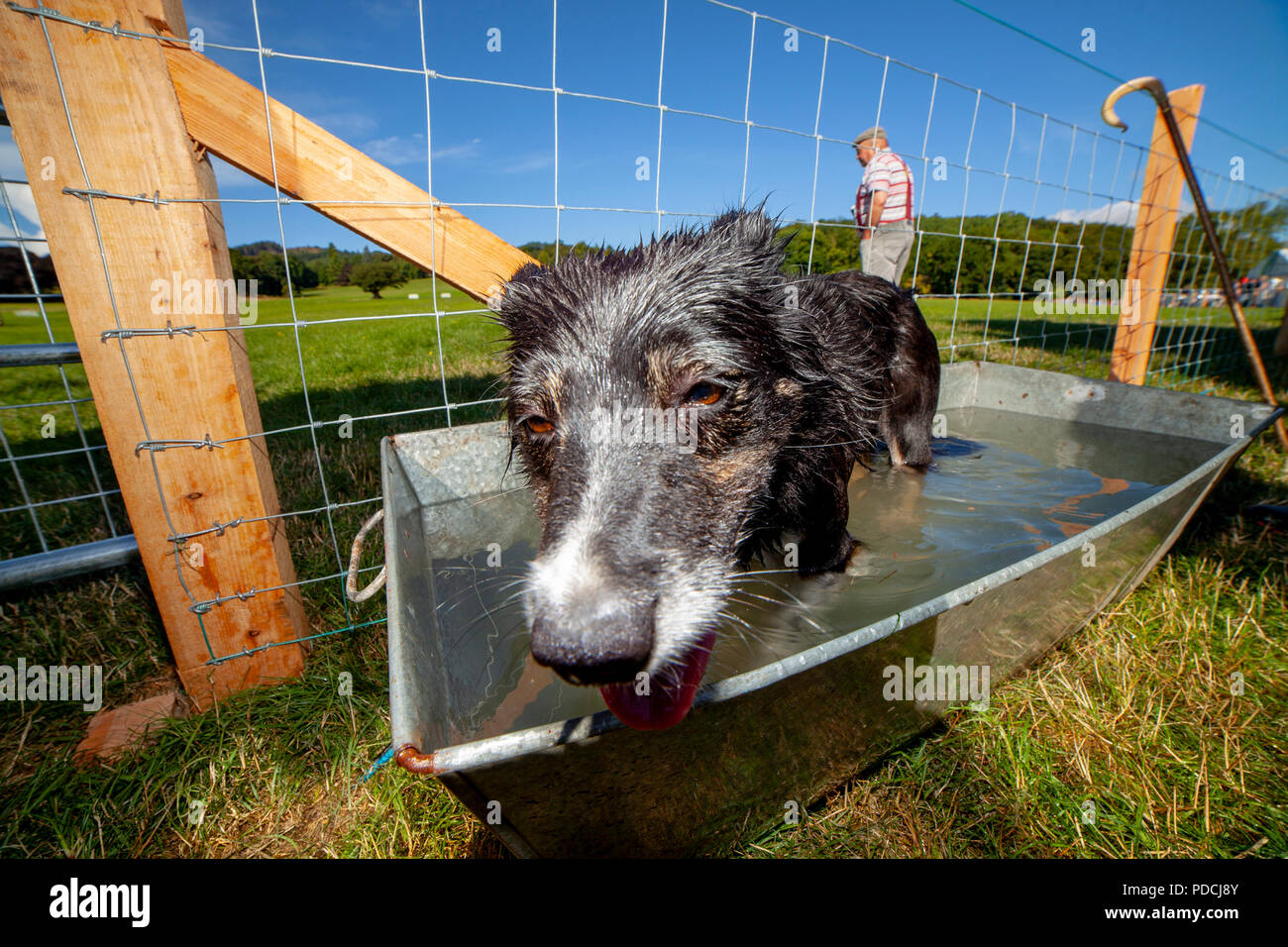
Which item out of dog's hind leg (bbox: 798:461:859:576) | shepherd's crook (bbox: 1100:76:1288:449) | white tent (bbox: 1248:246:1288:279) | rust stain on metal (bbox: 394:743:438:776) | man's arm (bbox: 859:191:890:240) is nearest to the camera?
rust stain on metal (bbox: 394:743:438:776)

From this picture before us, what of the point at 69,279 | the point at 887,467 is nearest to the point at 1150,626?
the point at 887,467

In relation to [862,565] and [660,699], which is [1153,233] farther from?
[660,699]

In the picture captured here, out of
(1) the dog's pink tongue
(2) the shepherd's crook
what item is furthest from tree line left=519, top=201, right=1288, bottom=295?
(1) the dog's pink tongue

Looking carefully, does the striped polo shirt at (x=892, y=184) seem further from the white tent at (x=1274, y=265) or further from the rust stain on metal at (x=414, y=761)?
the white tent at (x=1274, y=265)

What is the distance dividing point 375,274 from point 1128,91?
30.2 feet

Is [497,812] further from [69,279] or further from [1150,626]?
[1150,626]

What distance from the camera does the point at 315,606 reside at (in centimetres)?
283

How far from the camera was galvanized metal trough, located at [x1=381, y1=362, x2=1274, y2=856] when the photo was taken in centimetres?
118

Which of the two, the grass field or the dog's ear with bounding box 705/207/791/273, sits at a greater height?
the dog's ear with bounding box 705/207/791/273

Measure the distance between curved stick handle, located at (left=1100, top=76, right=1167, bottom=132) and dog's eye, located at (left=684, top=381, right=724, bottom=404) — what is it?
19.6 ft

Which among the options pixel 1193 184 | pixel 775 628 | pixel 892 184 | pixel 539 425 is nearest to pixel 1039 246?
pixel 1193 184

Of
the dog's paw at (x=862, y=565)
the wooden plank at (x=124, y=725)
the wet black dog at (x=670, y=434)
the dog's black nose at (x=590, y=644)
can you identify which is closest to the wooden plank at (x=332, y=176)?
the wet black dog at (x=670, y=434)

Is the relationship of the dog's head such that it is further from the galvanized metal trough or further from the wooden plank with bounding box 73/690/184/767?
the wooden plank with bounding box 73/690/184/767

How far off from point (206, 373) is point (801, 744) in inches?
98.6
